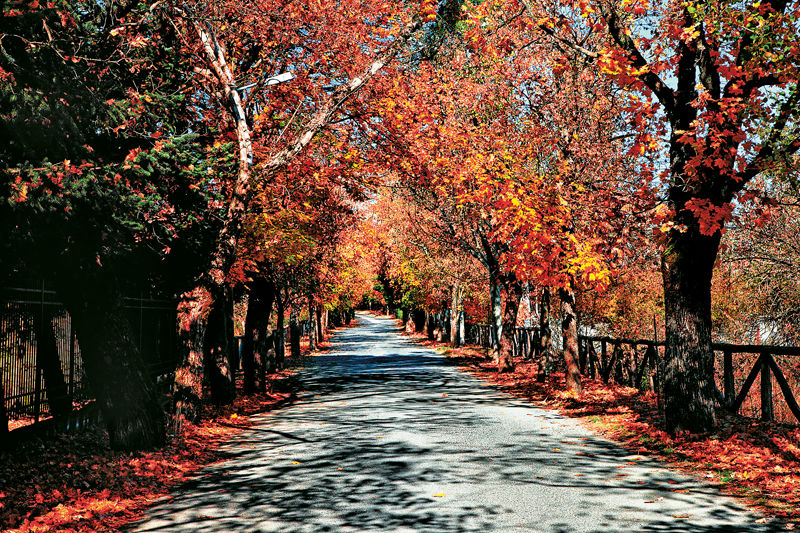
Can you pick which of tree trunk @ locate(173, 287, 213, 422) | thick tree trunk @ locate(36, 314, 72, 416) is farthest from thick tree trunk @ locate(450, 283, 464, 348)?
thick tree trunk @ locate(36, 314, 72, 416)

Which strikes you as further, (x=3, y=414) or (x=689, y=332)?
(x=689, y=332)

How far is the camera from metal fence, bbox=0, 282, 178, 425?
406 inches

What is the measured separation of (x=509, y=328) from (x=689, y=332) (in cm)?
1477

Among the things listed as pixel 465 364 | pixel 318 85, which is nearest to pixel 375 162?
pixel 318 85

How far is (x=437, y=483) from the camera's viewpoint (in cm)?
814

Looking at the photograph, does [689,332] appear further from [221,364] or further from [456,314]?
[456,314]

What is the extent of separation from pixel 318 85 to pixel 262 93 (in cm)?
157

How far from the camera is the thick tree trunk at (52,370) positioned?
11.3 metres

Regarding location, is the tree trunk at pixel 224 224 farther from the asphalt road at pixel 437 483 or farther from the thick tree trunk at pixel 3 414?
the thick tree trunk at pixel 3 414

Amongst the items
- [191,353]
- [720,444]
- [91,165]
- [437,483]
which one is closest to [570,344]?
[720,444]

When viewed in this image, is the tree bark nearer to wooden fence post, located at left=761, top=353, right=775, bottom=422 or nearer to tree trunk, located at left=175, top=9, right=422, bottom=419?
tree trunk, located at left=175, top=9, right=422, bottom=419

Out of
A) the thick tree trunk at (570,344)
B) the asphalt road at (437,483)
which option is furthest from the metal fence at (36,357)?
the thick tree trunk at (570,344)

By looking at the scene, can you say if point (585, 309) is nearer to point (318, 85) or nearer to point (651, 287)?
point (651, 287)

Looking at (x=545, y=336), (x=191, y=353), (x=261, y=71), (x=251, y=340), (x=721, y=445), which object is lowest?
(x=721, y=445)
